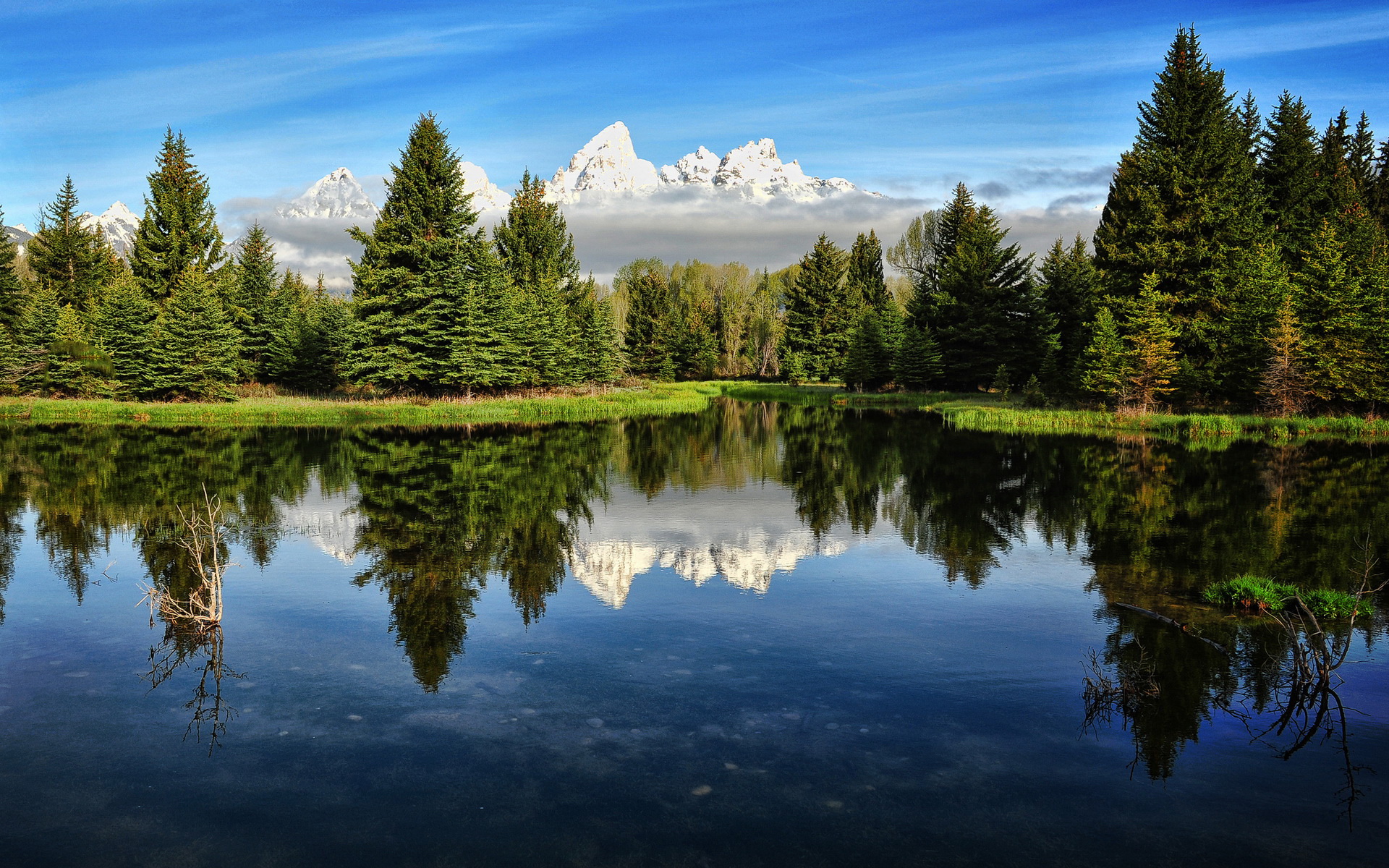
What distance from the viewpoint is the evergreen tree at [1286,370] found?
3759 centimetres

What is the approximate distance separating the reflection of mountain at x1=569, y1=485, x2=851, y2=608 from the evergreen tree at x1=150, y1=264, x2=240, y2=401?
3586 cm

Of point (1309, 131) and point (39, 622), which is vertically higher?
point (1309, 131)

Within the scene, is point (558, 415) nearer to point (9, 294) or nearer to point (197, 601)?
point (197, 601)

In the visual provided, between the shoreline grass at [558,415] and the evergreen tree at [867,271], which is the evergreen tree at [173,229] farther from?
the evergreen tree at [867,271]

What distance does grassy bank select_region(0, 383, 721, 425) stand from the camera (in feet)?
140

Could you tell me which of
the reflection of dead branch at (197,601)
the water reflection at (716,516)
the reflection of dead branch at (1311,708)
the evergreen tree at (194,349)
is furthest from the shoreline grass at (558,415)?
the reflection of dead branch at (197,601)

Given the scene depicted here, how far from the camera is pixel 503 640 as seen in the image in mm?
10742

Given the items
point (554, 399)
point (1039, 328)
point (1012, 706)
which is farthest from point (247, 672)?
point (1039, 328)

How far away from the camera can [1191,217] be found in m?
42.6

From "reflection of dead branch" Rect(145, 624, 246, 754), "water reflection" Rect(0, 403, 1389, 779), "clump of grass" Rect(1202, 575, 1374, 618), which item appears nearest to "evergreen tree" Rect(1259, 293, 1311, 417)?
"water reflection" Rect(0, 403, 1389, 779)

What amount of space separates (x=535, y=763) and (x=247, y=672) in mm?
4308

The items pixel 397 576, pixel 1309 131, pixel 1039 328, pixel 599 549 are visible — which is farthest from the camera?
pixel 1039 328

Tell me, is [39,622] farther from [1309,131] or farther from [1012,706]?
[1309,131]

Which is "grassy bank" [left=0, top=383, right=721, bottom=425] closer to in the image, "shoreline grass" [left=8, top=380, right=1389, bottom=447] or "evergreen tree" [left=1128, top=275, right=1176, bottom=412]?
"shoreline grass" [left=8, top=380, right=1389, bottom=447]
